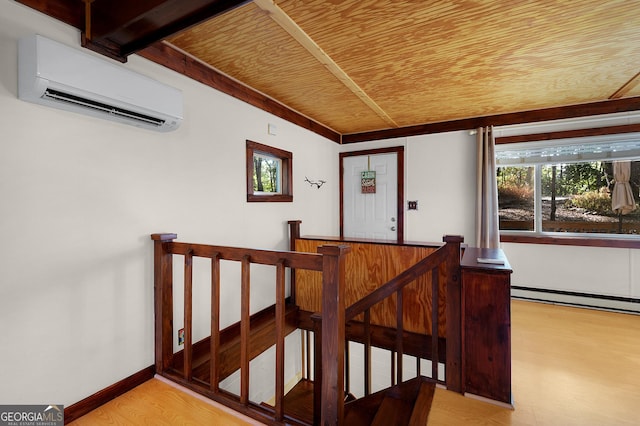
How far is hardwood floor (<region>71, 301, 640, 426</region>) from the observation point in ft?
5.18

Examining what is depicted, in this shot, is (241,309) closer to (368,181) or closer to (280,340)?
(280,340)

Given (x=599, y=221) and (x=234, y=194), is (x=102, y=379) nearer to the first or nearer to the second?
(x=234, y=194)

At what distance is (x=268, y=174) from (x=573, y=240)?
375 cm

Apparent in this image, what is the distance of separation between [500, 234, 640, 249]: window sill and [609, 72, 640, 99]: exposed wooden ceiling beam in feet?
5.29

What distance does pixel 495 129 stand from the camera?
3738mm

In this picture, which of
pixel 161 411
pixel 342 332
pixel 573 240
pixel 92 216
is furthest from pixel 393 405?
pixel 573 240

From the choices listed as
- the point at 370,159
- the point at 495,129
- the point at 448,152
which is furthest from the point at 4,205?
A: the point at 495,129

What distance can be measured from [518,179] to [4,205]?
4931 millimetres

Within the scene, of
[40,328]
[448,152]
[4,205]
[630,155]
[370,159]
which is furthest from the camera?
[370,159]

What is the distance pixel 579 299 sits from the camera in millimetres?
3396

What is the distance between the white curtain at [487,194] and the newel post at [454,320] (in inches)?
85.2

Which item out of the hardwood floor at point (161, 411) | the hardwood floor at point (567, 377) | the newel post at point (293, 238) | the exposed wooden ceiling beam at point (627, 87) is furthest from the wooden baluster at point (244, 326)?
the exposed wooden ceiling beam at point (627, 87)

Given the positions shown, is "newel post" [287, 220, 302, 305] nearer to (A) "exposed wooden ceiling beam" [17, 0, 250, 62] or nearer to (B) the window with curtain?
(A) "exposed wooden ceiling beam" [17, 0, 250, 62]

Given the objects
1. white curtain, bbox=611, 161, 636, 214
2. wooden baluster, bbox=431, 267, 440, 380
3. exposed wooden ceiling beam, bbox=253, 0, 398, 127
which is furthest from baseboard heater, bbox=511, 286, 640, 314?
exposed wooden ceiling beam, bbox=253, 0, 398, 127
